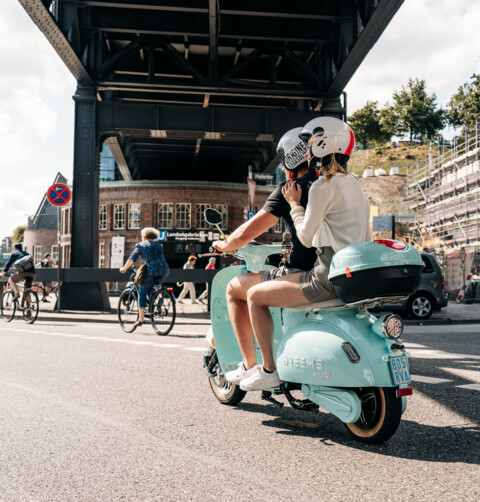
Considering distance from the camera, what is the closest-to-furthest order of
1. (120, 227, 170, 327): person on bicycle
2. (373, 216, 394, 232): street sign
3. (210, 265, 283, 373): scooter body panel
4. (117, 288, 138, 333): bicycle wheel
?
1. (210, 265, 283, 373): scooter body panel
2. (120, 227, 170, 327): person on bicycle
3. (117, 288, 138, 333): bicycle wheel
4. (373, 216, 394, 232): street sign

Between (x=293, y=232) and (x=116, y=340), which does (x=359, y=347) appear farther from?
(x=116, y=340)

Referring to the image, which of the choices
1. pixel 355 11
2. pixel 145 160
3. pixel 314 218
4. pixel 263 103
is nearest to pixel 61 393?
pixel 314 218

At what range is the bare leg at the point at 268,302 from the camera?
4.07 metres

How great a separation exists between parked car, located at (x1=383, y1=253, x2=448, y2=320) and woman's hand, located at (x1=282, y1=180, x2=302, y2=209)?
11842 millimetres

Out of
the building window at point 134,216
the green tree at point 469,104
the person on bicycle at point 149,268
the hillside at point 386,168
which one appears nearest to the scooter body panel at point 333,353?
the person on bicycle at point 149,268

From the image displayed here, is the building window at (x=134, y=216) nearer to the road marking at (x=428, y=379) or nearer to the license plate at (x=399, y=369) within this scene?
the road marking at (x=428, y=379)

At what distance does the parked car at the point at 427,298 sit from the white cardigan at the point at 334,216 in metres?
11.9

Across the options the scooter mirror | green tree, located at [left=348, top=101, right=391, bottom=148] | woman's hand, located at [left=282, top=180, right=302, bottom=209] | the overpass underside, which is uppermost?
green tree, located at [left=348, top=101, right=391, bottom=148]

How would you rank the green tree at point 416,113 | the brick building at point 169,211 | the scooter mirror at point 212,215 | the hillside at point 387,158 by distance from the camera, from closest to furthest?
the scooter mirror at point 212,215 < the brick building at point 169,211 < the green tree at point 416,113 < the hillside at point 387,158

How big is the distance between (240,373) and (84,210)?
14620 millimetres

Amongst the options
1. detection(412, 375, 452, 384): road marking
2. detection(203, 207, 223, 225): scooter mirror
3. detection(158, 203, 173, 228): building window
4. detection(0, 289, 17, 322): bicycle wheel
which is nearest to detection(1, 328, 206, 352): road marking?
detection(0, 289, 17, 322): bicycle wheel

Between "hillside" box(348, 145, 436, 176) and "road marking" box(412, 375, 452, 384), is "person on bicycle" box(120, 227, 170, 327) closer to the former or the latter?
"road marking" box(412, 375, 452, 384)

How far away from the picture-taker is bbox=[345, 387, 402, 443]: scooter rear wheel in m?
3.64

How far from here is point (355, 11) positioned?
16.4 metres
